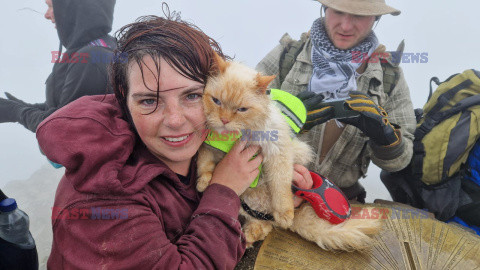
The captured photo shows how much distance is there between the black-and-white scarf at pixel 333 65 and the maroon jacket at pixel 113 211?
1899 millimetres

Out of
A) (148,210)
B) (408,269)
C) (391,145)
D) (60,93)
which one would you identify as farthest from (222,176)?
(60,93)

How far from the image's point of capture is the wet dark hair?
45.7 inches

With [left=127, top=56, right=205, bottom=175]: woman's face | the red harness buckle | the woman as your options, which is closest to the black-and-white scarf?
the red harness buckle

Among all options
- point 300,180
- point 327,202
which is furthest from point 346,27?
point 327,202

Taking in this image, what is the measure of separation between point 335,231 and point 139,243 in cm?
114

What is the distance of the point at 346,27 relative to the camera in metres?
2.41

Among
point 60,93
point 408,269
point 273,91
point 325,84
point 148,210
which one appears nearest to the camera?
point 148,210

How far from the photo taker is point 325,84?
2.58 meters

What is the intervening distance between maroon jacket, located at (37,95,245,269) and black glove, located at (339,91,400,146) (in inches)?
57.2

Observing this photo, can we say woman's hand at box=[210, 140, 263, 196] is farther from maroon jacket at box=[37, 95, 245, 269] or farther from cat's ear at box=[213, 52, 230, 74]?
cat's ear at box=[213, 52, 230, 74]

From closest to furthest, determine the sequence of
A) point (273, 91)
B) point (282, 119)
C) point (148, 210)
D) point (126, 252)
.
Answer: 1. point (126, 252)
2. point (148, 210)
3. point (282, 119)
4. point (273, 91)

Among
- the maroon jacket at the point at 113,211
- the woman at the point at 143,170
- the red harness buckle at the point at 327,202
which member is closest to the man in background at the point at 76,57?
the woman at the point at 143,170

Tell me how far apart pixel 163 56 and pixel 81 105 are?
44 centimetres

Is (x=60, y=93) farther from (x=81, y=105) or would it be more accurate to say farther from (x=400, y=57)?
(x=400, y=57)
